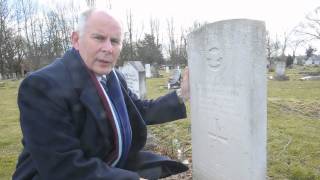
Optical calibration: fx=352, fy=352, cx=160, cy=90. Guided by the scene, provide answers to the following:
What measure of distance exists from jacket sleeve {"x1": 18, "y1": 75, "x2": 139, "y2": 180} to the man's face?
30cm

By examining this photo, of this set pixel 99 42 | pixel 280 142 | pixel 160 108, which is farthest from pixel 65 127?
pixel 280 142

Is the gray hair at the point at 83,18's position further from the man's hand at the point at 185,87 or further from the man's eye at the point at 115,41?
the man's hand at the point at 185,87

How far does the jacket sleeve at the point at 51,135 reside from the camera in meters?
1.87

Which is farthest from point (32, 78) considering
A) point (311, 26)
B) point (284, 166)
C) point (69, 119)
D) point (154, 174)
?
point (311, 26)

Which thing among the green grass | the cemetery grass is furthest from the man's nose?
the green grass

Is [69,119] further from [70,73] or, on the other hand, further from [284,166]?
[284,166]

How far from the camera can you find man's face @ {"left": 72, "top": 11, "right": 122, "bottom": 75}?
6.81ft

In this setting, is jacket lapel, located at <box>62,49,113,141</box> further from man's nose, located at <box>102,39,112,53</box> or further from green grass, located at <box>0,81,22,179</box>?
green grass, located at <box>0,81,22,179</box>

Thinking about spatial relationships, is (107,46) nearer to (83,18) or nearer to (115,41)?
(115,41)

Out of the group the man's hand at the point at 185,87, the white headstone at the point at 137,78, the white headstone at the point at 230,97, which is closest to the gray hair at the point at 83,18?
the white headstone at the point at 230,97

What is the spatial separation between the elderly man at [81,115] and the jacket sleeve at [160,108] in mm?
485

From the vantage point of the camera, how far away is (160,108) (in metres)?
3.03

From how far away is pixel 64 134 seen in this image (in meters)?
1.92

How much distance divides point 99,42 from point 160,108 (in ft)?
3.54
